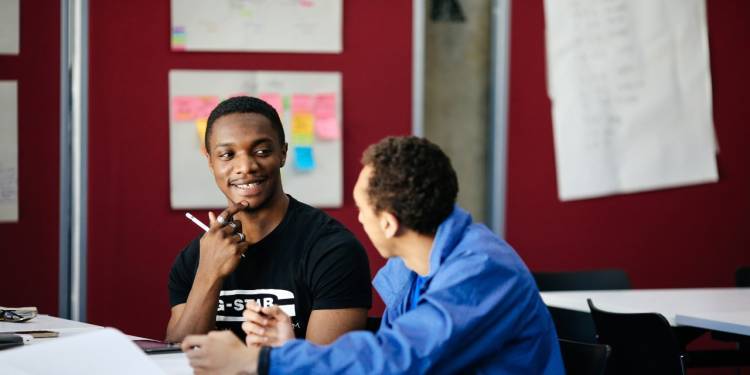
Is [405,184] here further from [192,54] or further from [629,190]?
[629,190]

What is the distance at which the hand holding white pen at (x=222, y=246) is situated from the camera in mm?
2467

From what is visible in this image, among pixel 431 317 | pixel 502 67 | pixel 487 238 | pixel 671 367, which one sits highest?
pixel 502 67

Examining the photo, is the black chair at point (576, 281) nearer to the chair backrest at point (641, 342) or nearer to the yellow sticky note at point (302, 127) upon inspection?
the chair backrest at point (641, 342)

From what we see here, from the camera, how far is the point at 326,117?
459cm

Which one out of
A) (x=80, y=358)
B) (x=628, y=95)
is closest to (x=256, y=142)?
(x=80, y=358)

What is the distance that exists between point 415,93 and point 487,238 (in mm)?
2907

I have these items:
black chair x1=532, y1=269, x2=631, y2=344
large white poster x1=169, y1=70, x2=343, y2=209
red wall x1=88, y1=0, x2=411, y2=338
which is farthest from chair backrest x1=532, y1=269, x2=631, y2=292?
red wall x1=88, y1=0, x2=411, y2=338

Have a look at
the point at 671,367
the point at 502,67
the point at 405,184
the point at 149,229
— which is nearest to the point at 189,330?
the point at 405,184

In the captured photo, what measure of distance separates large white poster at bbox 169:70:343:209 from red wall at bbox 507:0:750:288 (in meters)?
0.94

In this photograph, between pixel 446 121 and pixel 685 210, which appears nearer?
pixel 446 121

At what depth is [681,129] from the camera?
5211 mm

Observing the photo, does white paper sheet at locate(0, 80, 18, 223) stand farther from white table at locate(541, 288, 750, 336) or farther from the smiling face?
white table at locate(541, 288, 750, 336)

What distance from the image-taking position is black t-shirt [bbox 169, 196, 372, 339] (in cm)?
241

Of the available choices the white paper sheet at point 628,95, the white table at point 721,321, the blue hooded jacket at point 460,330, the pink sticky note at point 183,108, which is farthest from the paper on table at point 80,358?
the white paper sheet at point 628,95
